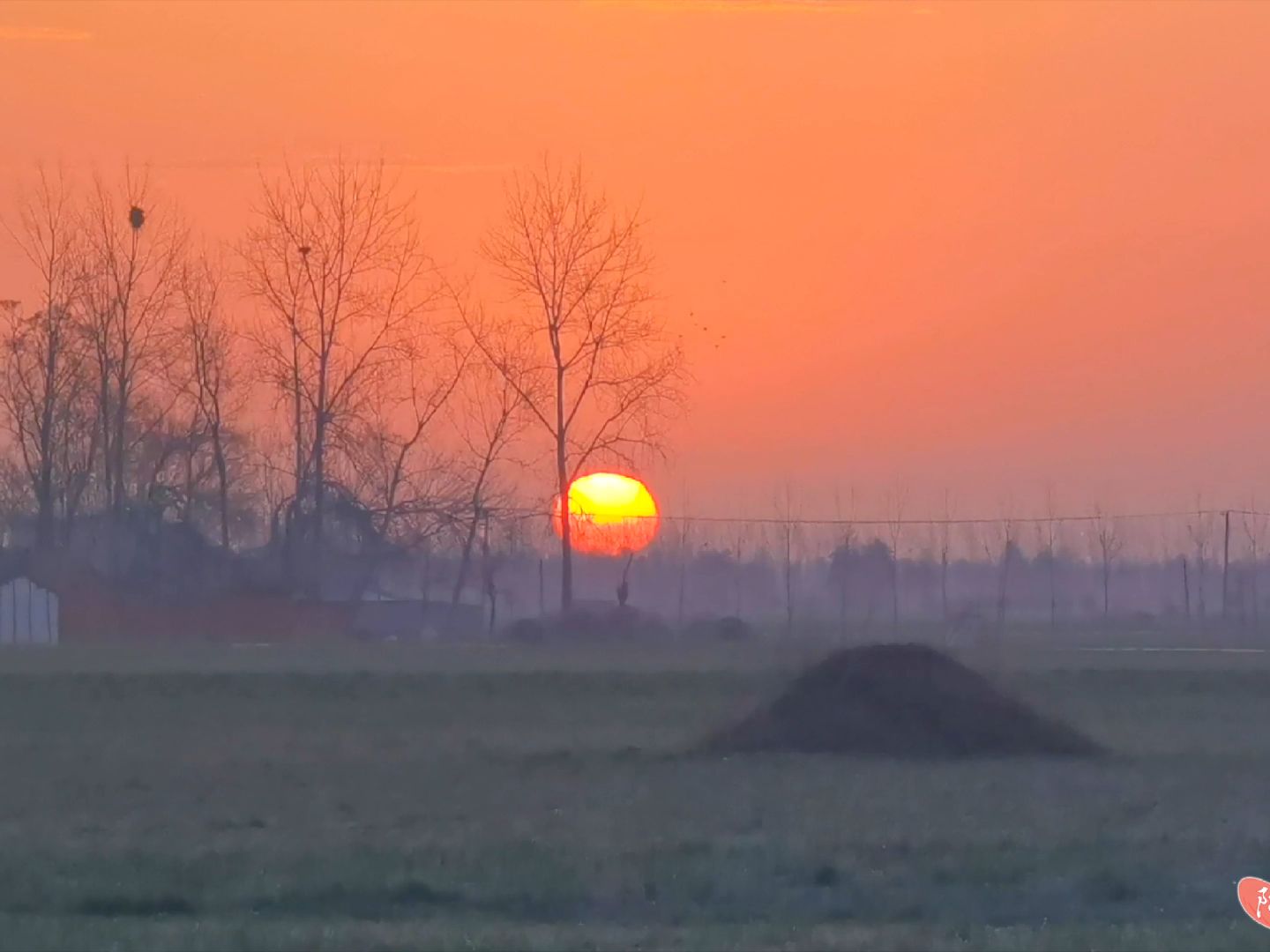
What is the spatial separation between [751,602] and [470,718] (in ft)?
221

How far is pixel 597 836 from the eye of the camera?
55.4 ft

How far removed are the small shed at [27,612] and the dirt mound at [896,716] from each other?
51.1m

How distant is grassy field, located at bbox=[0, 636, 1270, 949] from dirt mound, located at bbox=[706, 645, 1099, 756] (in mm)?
822

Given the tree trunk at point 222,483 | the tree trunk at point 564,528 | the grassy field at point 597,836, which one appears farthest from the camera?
the tree trunk at point 222,483

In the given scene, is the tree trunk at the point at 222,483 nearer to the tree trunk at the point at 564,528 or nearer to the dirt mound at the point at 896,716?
the tree trunk at the point at 564,528

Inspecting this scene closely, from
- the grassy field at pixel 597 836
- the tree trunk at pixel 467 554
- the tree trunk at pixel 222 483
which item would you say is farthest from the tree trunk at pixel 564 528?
the grassy field at pixel 597 836

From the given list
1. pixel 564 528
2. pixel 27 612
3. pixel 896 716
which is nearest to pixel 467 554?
pixel 564 528

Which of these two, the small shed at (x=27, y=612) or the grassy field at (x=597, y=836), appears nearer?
the grassy field at (x=597, y=836)

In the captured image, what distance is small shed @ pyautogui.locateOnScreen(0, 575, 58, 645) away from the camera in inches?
2852

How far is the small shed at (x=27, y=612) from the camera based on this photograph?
72.4 metres

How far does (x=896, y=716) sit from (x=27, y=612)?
175ft

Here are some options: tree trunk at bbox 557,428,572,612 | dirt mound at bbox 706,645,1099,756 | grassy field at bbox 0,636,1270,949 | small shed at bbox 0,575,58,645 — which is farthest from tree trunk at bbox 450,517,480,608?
dirt mound at bbox 706,645,1099,756

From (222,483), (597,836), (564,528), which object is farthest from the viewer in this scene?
(222,483)

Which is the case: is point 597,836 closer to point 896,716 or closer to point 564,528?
point 896,716
